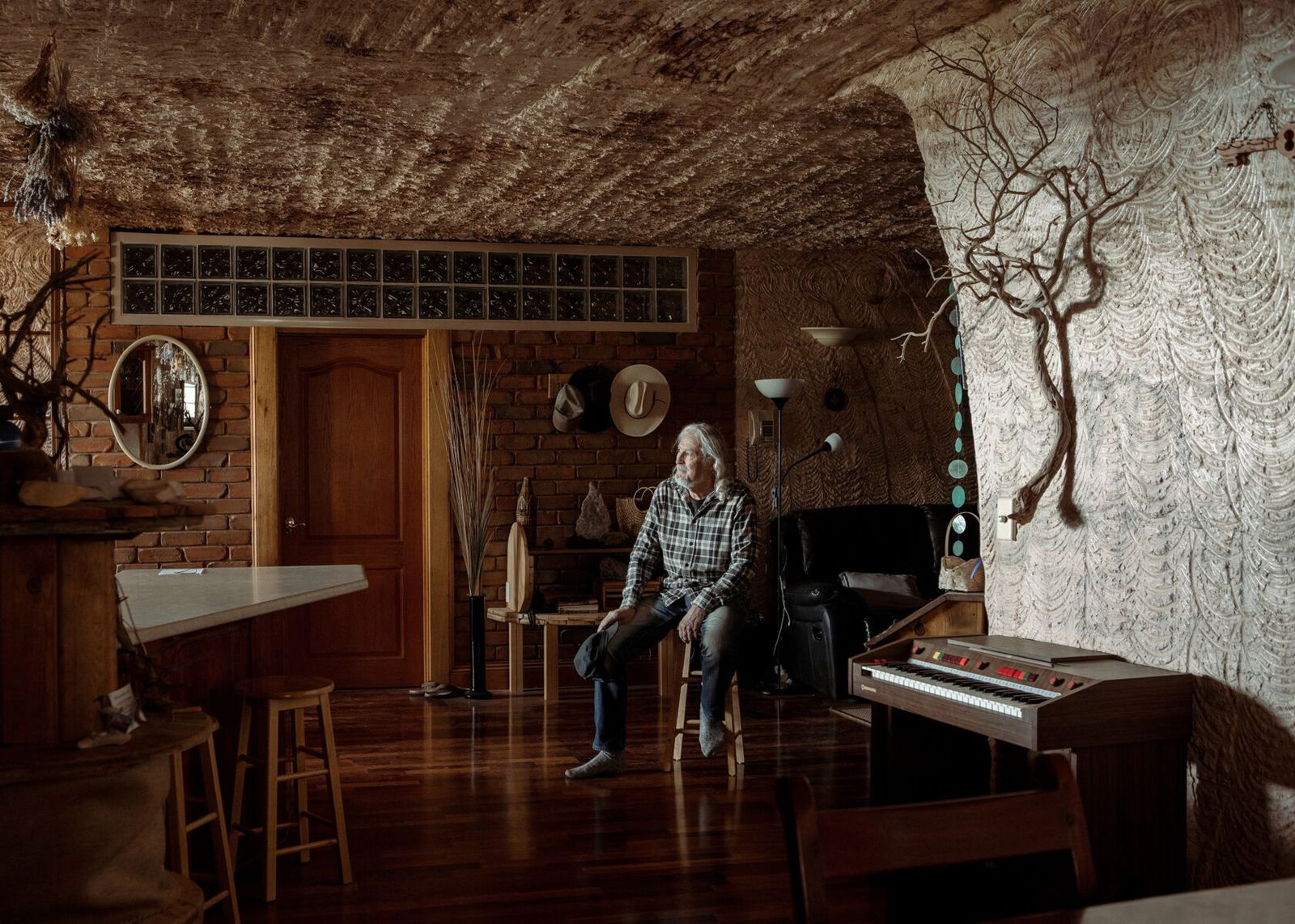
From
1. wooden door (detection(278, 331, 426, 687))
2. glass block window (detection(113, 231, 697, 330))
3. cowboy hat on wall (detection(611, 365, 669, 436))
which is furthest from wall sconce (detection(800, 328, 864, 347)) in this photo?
wooden door (detection(278, 331, 426, 687))

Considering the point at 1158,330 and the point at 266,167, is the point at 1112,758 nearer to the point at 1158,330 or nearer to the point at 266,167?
the point at 1158,330

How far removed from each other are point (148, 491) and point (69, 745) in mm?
413

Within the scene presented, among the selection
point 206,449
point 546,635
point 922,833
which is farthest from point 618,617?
point 922,833

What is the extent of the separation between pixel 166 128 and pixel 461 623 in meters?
3.23

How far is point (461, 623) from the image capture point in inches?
269

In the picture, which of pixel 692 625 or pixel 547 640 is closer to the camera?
pixel 692 625

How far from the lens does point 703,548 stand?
4.90 meters

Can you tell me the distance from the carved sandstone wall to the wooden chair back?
54.0 inches

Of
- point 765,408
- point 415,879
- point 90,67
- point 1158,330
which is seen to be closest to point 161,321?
point 90,67

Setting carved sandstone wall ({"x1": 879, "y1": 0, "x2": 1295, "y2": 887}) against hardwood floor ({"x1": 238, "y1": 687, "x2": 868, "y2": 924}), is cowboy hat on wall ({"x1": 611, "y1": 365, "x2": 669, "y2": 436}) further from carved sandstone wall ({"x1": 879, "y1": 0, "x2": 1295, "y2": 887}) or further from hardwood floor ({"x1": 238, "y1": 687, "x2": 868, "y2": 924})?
carved sandstone wall ({"x1": 879, "y1": 0, "x2": 1295, "y2": 887})

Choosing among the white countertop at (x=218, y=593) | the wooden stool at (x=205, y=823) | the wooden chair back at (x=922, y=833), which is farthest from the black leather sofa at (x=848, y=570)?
the wooden chair back at (x=922, y=833)

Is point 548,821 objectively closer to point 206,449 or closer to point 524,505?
point 524,505

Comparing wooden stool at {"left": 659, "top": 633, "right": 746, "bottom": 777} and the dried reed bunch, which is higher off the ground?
the dried reed bunch

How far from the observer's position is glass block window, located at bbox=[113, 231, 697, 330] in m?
6.41
